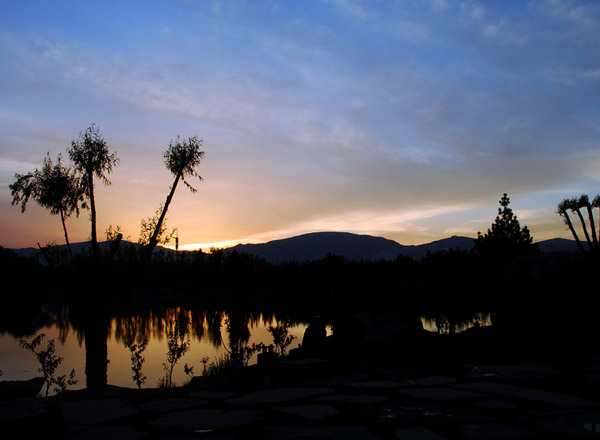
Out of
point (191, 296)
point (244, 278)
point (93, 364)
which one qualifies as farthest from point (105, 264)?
point (191, 296)

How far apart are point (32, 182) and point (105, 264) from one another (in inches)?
141

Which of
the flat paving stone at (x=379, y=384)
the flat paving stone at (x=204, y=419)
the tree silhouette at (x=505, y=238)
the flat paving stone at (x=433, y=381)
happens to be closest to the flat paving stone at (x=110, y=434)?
the flat paving stone at (x=204, y=419)

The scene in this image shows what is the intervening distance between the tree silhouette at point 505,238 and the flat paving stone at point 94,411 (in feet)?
108

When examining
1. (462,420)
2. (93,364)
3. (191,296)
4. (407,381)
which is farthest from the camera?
(191,296)

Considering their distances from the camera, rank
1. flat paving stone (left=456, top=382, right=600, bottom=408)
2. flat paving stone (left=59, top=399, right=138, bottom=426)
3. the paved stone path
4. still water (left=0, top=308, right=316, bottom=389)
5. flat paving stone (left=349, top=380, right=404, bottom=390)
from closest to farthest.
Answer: the paved stone path, flat paving stone (left=59, top=399, right=138, bottom=426), flat paving stone (left=456, top=382, right=600, bottom=408), flat paving stone (left=349, top=380, right=404, bottom=390), still water (left=0, top=308, right=316, bottom=389)

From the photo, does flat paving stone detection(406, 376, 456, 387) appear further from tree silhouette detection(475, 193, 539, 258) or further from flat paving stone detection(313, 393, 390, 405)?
tree silhouette detection(475, 193, 539, 258)

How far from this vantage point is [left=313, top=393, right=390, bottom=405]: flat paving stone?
12.1 ft

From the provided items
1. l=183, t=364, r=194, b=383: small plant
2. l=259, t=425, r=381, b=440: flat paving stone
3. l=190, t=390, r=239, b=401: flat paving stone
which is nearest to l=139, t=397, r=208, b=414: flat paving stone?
l=190, t=390, r=239, b=401: flat paving stone

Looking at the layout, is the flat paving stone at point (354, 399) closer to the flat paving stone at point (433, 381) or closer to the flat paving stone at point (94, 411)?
the flat paving stone at point (433, 381)

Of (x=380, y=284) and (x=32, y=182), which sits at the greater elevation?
(x=32, y=182)

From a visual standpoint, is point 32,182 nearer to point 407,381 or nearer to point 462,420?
point 407,381

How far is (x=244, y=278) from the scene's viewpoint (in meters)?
35.7

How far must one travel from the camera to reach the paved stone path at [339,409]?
2.82 metres

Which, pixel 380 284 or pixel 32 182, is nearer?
pixel 32 182
